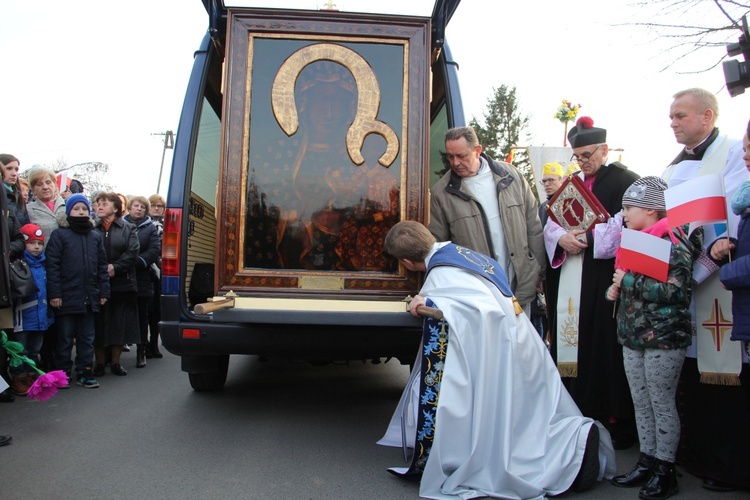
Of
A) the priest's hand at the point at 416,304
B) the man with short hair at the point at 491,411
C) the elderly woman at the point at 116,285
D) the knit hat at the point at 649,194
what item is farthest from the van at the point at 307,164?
the elderly woman at the point at 116,285

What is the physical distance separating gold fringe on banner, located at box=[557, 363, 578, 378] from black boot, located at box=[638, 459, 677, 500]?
1176 mm

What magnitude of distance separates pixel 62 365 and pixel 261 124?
3320 mm

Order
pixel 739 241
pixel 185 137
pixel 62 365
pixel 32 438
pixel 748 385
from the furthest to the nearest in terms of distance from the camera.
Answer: pixel 62 365 < pixel 185 137 < pixel 32 438 < pixel 748 385 < pixel 739 241

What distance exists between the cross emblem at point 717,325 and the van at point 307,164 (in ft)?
5.90

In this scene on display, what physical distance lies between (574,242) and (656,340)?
120cm

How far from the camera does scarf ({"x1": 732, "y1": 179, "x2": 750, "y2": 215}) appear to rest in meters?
3.27

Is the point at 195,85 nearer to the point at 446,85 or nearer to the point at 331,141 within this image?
the point at 331,141

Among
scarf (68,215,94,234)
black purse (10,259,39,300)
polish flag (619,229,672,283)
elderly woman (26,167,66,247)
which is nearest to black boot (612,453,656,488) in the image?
polish flag (619,229,672,283)

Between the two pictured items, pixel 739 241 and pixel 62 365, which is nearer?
pixel 739 241

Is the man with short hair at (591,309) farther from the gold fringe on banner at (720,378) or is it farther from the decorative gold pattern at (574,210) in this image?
the gold fringe on banner at (720,378)

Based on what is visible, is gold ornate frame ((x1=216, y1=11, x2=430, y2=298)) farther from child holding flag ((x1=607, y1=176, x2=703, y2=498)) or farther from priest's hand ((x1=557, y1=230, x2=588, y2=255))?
child holding flag ((x1=607, y1=176, x2=703, y2=498))

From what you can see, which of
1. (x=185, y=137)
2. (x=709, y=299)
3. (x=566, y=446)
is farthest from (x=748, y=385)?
(x=185, y=137)

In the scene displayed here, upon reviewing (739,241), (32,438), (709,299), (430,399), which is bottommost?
(32,438)

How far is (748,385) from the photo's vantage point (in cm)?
370
